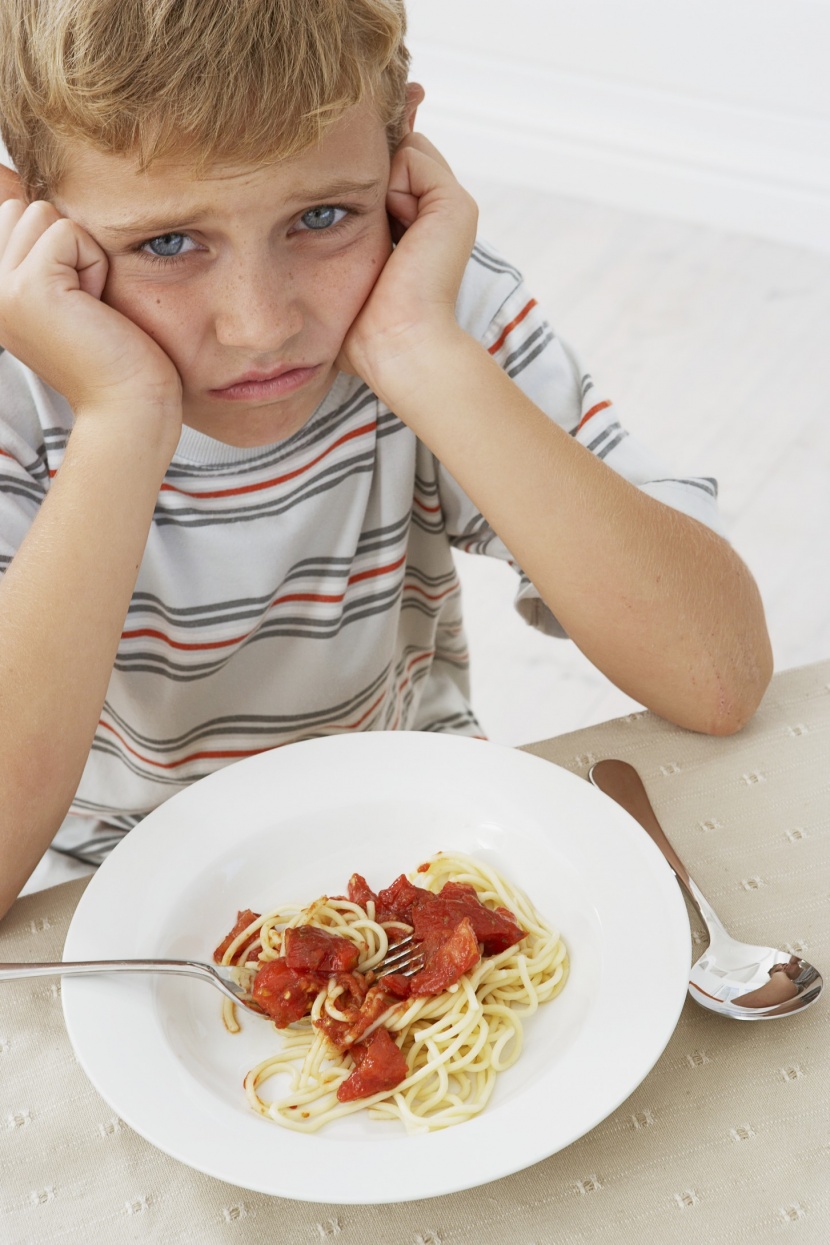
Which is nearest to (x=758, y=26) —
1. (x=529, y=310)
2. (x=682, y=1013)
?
(x=529, y=310)

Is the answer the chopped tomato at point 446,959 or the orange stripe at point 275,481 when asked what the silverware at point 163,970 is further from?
the orange stripe at point 275,481

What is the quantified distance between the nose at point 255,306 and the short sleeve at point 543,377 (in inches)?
11.1

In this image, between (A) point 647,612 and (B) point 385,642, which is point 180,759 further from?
(A) point 647,612

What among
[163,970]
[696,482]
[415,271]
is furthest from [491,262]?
[163,970]

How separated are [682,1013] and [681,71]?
10.7 feet

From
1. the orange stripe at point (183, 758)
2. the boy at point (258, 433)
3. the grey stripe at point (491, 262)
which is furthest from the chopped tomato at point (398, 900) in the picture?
the grey stripe at point (491, 262)

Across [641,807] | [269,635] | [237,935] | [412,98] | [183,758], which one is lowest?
[183,758]

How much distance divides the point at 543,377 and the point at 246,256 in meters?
0.37

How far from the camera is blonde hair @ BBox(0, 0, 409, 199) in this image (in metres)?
0.81

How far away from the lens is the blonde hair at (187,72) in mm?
807

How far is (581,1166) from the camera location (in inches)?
27.1

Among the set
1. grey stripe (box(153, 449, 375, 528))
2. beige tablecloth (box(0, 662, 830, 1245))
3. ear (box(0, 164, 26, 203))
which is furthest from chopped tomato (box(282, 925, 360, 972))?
ear (box(0, 164, 26, 203))

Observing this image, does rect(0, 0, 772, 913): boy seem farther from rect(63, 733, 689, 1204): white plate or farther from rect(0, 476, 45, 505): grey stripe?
rect(63, 733, 689, 1204): white plate

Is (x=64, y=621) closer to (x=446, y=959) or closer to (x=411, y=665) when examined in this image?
(x=446, y=959)
